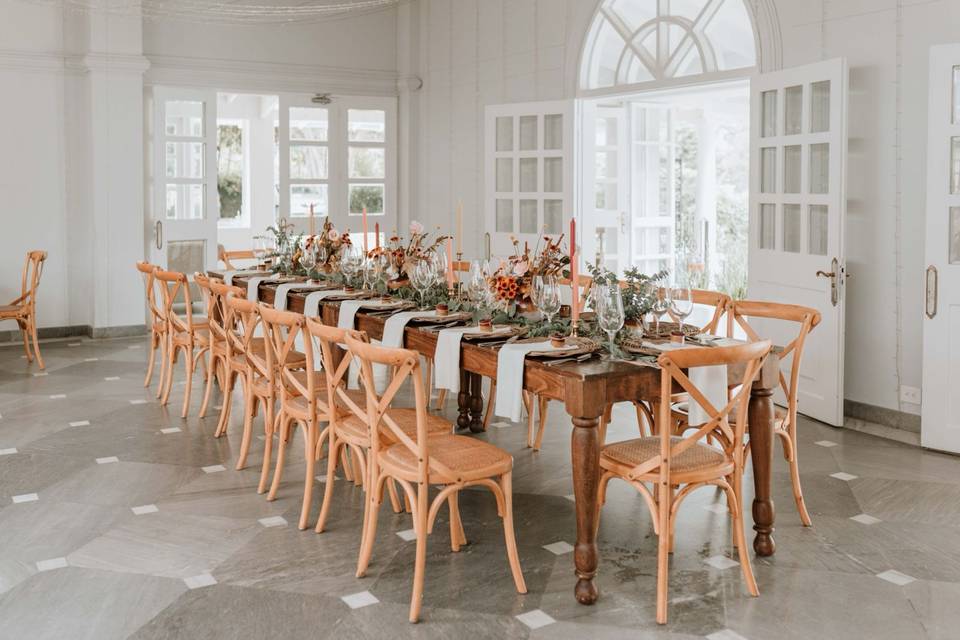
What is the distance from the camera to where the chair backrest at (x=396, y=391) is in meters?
3.32

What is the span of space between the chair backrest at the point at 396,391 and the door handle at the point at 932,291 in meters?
3.25

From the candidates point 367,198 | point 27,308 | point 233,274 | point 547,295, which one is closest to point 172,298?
point 233,274

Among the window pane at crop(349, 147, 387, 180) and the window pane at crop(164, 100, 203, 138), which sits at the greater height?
the window pane at crop(164, 100, 203, 138)

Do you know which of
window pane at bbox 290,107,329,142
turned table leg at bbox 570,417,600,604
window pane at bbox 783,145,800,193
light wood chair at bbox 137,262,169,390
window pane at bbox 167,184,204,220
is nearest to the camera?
turned table leg at bbox 570,417,600,604

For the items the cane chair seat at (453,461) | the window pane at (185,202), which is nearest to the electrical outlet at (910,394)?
the cane chair seat at (453,461)

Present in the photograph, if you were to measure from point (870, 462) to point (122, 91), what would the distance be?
725cm

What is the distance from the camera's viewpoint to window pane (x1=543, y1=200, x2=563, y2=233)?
340 inches

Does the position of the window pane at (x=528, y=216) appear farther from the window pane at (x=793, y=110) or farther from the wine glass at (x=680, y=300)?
the wine glass at (x=680, y=300)

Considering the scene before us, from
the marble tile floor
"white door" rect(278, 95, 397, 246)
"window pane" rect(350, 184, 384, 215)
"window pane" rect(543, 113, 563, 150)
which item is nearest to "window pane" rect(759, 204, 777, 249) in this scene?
the marble tile floor

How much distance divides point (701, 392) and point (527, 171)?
5607 mm

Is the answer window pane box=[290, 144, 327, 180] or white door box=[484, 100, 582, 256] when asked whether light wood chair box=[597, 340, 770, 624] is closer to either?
white door box=[484, 100, 582, 256]

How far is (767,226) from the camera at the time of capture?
6598 millimetres

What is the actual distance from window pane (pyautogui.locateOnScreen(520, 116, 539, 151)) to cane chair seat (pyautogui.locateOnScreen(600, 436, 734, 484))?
5.50 m

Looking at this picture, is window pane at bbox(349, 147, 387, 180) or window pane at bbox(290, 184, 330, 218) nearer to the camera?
window pane at bbox(290, 184, 330, 218)
